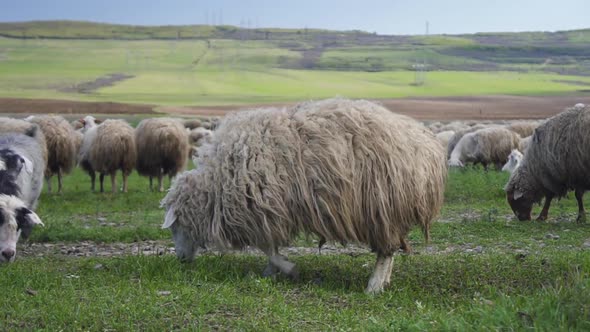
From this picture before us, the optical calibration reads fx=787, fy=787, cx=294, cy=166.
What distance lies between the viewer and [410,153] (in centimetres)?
814

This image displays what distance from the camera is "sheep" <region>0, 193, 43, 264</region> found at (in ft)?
31.0

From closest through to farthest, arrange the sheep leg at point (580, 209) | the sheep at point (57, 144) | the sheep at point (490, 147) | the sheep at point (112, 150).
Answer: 1. the sheep leg at point (580, 209)
2. the sheep at point (57, 144)
3. the sheep at point (112, 150)
4. the sheep at point (490, 147)

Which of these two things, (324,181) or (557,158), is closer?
(324,181)

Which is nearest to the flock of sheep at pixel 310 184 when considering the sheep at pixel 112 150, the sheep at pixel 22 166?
the sheep at pixel 22 166

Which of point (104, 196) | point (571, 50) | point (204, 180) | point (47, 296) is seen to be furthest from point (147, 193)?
point (571, 50)

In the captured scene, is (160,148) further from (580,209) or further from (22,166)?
(580,209)

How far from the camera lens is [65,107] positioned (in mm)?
50469

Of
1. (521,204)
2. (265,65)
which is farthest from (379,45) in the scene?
(521,204)

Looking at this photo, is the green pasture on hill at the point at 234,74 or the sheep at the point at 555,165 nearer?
the sheep at the point at 555,165

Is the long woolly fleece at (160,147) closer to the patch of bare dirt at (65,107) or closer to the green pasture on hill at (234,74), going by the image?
the patch of bare dirt at (65,107)

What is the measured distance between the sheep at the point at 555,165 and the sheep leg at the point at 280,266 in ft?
22.2

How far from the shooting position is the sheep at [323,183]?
802 centimetres

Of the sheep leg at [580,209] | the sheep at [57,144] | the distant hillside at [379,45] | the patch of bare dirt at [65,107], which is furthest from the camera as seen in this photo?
the distant hillside at [379,45]

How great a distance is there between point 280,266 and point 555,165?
23.4 feet
